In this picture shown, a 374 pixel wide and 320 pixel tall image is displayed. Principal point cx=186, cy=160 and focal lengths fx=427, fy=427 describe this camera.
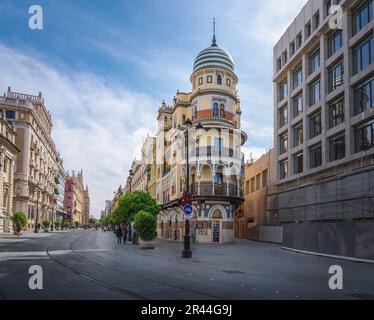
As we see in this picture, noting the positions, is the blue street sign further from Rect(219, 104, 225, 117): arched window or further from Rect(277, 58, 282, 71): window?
Rect(277, 58, 282, 71): window

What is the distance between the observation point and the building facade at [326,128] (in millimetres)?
28734

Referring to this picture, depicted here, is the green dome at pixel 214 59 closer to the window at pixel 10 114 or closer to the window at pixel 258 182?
the window at pixel 258 182

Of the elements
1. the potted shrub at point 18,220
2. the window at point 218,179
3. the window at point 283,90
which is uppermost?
the window at point 283,90

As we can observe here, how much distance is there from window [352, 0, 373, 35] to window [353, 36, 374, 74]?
4.68ft

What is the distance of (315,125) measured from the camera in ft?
126

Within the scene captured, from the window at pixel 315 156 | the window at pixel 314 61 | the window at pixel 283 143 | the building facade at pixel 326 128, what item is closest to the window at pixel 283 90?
the building facade at pixel 326 128

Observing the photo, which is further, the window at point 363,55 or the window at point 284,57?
the window at point 284,57

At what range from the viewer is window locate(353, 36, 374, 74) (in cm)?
2928

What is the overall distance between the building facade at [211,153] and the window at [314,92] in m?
10.5

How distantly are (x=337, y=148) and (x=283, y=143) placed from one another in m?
12.8

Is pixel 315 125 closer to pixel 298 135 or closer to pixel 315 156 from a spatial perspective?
pixel 315 156

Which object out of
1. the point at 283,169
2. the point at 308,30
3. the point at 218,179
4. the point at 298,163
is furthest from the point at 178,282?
the point at 283,169
